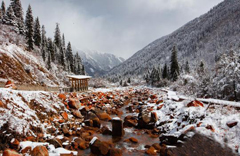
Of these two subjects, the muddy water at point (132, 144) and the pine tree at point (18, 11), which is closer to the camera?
A: the muddy water at point (132, 144)

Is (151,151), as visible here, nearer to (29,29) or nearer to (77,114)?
(77,114)

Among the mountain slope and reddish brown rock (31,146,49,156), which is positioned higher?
the mountain slope

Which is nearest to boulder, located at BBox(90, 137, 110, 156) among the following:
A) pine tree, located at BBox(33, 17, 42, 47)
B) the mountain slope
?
the mountain slope

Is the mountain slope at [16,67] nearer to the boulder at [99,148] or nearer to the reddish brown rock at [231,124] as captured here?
the boulder at [99,148]

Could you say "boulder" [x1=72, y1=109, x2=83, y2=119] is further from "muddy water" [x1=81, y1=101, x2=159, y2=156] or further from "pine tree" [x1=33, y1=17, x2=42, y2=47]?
"pine tree" [x1=33, y1=17, x2=42, y2=47]

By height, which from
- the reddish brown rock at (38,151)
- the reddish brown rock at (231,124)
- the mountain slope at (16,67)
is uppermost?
the mountain slope at (16,67)

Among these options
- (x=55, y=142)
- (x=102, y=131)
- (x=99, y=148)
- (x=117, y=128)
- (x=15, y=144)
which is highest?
(x=15, y=144)

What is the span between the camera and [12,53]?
28.5 metres

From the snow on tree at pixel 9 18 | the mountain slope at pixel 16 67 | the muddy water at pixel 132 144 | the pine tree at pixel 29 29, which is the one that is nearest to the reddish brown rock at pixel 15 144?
the muddy water at pixel 132 144

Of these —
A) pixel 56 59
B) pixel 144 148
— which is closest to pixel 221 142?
pixel 144 148

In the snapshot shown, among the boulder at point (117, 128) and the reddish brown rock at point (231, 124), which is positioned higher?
the reddish brown rock at point (231, 124)

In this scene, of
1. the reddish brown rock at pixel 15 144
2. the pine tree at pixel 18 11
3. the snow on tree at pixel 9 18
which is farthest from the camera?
the pine tree at pixel 18 11

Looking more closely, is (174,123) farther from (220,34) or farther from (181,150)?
(220,34)

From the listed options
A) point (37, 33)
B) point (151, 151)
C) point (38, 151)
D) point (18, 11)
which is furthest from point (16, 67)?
point (151, 151)
